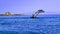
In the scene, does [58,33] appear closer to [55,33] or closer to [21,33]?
[55,33]

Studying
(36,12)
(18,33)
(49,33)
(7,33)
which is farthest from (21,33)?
(36,12)

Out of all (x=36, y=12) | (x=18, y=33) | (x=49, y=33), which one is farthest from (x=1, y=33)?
(x=36, y=12)

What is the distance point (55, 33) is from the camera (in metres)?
14.0

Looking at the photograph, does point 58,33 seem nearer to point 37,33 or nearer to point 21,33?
point 37,33

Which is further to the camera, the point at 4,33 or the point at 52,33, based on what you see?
the point at 4,33

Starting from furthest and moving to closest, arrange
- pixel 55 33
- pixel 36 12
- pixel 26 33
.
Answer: pixel 36 12
pixel 26 33
pixel 55 33

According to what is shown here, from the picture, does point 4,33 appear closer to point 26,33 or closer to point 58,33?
point 26,33

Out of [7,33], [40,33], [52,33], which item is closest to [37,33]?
[40,33]

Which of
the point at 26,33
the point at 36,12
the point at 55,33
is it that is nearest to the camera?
the point at 55,33

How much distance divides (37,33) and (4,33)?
2929 millimetres

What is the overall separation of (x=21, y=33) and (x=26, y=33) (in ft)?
1.57

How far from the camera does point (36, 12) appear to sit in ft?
94.6

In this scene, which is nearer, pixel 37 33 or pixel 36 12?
pixel 37 33

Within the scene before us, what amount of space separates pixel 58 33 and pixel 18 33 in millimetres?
3300
